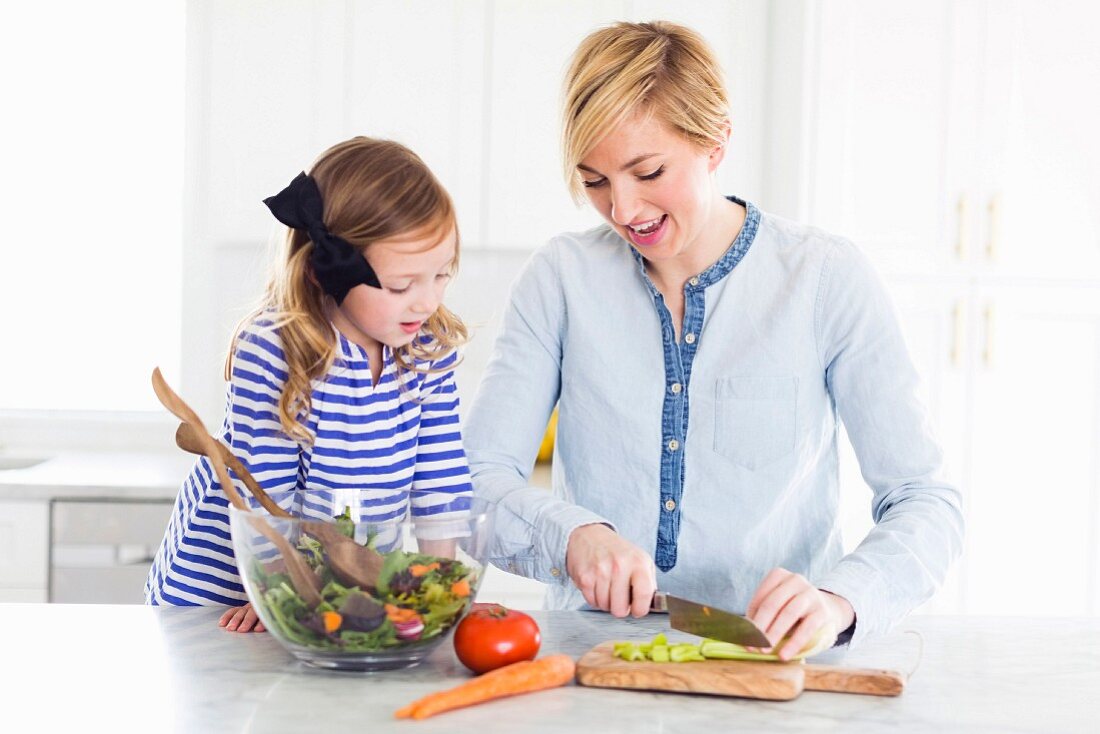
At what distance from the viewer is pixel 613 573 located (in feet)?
4.37

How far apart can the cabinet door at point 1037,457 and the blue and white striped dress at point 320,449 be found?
178 cm

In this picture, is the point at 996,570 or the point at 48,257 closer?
the point at 996,570

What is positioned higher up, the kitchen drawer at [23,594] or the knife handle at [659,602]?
the knife handle at [659,602]

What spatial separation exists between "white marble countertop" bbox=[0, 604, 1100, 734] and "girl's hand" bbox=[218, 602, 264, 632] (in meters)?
0.02

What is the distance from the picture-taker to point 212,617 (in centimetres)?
142

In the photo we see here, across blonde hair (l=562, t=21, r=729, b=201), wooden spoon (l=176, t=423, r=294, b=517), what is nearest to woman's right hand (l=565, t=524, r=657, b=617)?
wooden spoon (l=176, t=423, r=294, b=517)

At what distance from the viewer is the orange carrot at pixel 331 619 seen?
3.70ft

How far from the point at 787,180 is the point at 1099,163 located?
29.3 inches

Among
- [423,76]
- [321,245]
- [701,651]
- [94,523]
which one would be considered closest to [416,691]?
[701,651]

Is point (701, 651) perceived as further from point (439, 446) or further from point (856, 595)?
point (439, 446)

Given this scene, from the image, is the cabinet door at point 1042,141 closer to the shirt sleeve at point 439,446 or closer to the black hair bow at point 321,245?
the shirt sleeve at point 439,446

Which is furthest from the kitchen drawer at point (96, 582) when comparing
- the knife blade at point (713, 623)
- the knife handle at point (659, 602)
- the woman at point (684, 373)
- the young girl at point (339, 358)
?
the knife blade at point (713, 623)

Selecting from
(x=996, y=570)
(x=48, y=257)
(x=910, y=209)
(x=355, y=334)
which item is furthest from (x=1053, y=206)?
(x=48, y=257)

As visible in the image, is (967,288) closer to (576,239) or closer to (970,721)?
(576,239)
